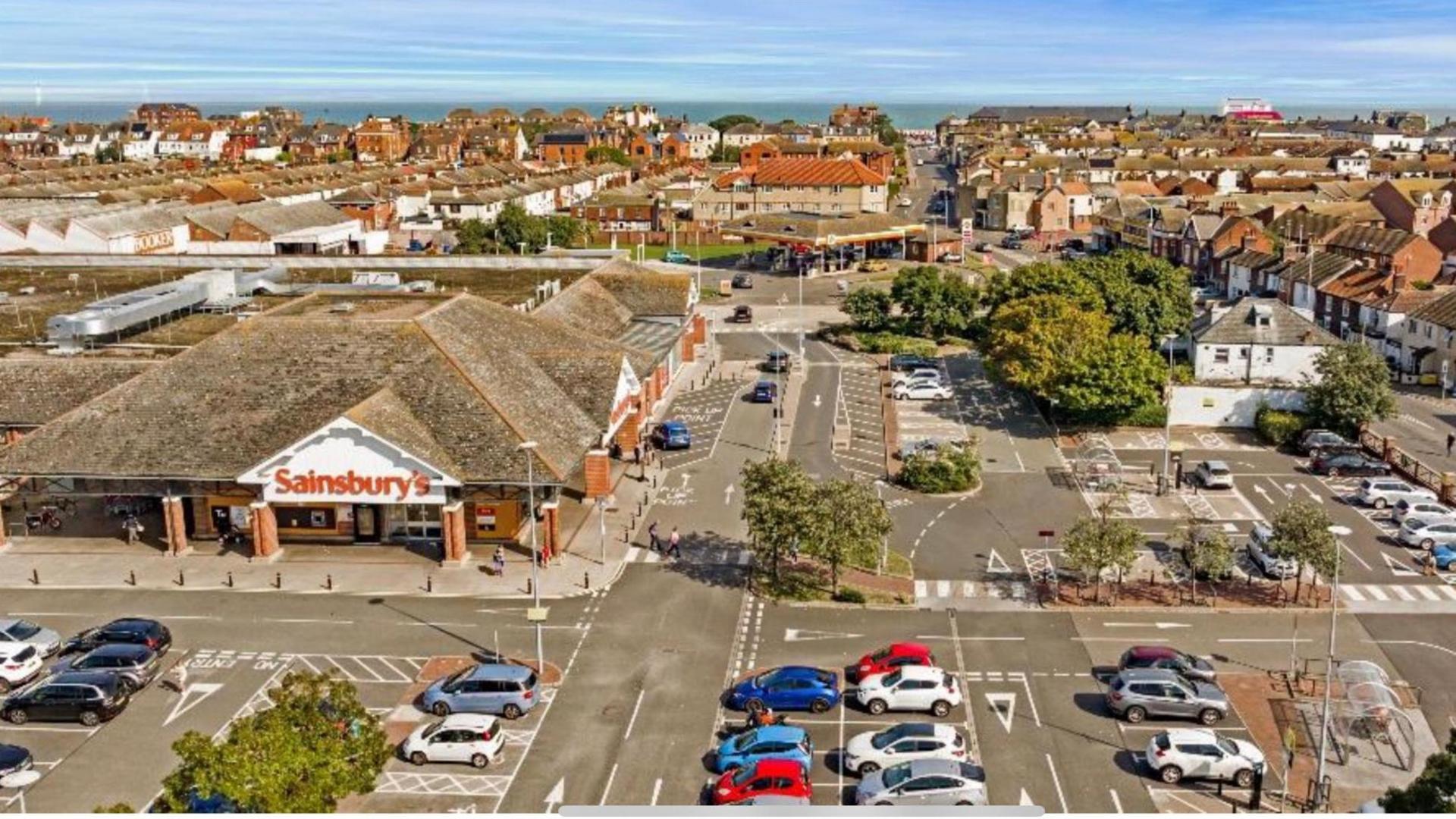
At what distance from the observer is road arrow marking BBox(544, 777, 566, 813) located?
97.7 ft

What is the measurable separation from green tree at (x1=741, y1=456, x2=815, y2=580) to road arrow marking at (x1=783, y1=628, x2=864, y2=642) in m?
3.15

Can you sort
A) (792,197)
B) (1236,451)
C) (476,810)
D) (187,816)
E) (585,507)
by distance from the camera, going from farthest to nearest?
1. (792,197)
2. (1236,451)
3. (585,507)
4. (476,810)
5. (187,816)

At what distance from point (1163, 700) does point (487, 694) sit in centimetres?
1842

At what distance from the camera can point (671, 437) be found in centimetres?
6012

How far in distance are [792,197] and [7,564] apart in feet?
337

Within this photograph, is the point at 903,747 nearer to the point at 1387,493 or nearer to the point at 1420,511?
the point at 1420,511

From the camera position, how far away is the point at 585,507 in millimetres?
51219

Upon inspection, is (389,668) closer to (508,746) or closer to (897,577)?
(508,746)

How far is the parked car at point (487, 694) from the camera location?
1345 inches

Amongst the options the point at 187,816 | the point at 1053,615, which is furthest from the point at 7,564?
the point at 1053,615

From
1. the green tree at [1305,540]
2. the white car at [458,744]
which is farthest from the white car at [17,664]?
the green tree at [1305,540]

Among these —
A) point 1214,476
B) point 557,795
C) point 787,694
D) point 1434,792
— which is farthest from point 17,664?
point 1214,476

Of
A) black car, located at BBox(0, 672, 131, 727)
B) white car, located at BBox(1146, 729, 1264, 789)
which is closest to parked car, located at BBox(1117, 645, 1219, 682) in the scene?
white car, located at BBox(1146, 729, 1264, 789)

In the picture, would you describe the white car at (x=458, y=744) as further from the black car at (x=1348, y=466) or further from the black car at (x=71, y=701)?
the black car at (x=1348, y=466)
